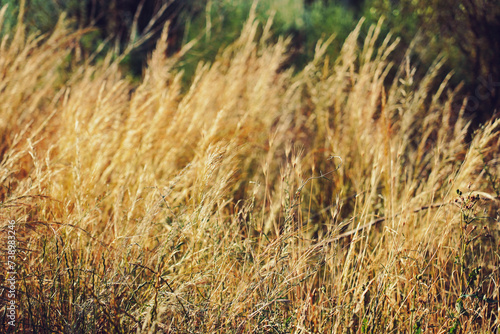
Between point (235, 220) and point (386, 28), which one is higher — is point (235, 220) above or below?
above

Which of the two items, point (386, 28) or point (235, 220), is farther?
point (386, 28)

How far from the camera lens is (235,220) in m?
1.30

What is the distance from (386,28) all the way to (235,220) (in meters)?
3.61

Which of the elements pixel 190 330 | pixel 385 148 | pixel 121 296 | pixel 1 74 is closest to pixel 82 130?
pixel 1 74

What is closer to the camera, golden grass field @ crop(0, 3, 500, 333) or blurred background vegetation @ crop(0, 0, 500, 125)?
golden grass field @ crop(0, 3, 500, 333)

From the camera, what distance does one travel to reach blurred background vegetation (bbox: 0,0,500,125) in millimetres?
2775

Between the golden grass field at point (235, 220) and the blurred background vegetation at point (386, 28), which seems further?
the blurred background vegetation at point (386, 28)

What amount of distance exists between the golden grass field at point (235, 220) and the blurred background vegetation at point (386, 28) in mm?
385

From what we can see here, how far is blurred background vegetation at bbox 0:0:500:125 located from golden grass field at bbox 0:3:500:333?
1.26ft

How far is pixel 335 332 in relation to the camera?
114 cm

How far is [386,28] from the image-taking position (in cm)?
414

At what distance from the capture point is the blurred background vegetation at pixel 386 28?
9.11 ft

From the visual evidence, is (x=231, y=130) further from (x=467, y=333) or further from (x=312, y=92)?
(x=467, y=333)

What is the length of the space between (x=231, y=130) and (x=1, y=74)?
128cm
